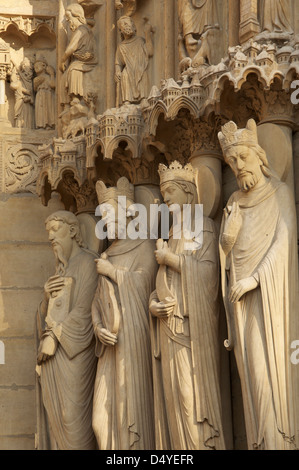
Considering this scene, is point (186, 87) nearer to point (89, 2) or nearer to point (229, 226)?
point (229, 226)

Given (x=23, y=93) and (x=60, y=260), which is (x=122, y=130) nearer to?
(x=60, y=260)

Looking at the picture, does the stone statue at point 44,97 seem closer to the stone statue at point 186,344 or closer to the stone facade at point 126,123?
the stone facade at point 126,123

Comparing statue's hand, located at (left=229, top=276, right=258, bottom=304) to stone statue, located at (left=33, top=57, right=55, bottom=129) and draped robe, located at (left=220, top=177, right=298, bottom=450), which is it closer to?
draped robe, located at (left=220, top=177, right=298, bottom=450)

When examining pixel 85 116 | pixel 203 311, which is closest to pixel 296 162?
pixel 203 311

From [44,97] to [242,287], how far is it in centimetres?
315

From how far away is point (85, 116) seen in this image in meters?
10.8

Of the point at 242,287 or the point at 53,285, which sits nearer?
the point at 242,287

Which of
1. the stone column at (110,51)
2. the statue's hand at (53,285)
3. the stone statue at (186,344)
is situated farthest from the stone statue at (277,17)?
the statue's hand at (53,285)

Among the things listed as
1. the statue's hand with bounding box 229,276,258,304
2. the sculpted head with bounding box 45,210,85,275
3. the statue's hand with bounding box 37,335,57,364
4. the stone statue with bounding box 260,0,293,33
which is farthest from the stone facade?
the statue's hand with bounding box 37,335,57,364

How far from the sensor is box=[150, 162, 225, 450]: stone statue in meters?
9.16

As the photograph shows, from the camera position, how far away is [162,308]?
30.7 ft

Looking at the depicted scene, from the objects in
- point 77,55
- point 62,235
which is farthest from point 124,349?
point 77,55

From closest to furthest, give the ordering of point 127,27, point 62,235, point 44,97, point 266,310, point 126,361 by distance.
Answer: point 266,310, point 126,361, point 62,235, point 127,27, point 44,97

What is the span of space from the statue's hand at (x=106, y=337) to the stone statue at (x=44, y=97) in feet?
7.51
